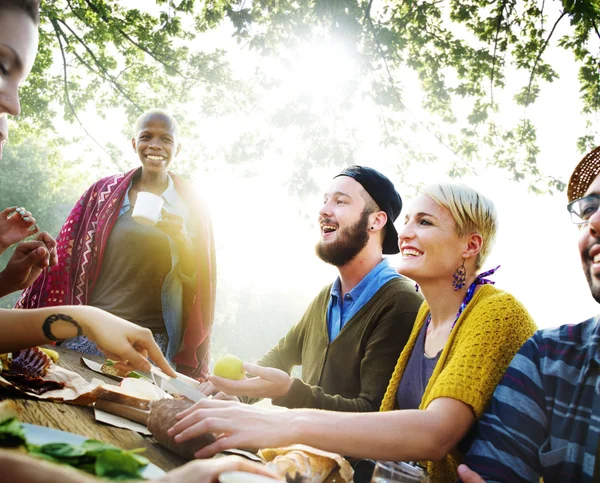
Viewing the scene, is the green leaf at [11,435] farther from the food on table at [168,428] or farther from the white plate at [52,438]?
the food on table at [168,428]

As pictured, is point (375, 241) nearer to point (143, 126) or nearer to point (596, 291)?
point (596, 291)

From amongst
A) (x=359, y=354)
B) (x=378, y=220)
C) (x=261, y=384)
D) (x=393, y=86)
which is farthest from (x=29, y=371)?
(x=393, y=86)

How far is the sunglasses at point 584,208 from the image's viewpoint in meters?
1.59

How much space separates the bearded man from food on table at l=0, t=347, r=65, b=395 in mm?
610

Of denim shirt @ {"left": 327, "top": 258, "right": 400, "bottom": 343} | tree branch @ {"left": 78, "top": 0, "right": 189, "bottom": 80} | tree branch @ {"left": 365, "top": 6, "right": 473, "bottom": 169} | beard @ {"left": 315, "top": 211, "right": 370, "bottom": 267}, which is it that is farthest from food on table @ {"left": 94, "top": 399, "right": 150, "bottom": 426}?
tree branch @ {"left": 78, "top": 0, "right": 189, "bottom": 80}

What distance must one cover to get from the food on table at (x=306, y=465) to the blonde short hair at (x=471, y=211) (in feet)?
4.04

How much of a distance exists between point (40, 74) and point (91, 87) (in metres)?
1.02

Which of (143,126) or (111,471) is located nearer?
(111,471)

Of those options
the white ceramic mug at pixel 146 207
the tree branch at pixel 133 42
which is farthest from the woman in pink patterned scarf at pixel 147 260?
the tree branch at pixel 133 42

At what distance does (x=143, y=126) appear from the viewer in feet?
12.4

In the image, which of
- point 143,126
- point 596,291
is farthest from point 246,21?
point 596,291

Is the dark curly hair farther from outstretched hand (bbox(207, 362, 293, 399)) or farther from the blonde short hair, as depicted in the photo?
the blonde short hair

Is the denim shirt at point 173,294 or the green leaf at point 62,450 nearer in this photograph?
the green leaf at point 62,450

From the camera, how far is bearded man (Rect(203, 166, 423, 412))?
202 cm
